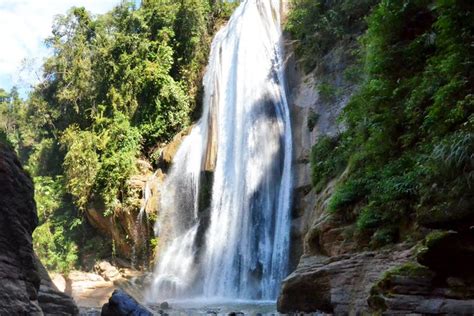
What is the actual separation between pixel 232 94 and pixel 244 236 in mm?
7872

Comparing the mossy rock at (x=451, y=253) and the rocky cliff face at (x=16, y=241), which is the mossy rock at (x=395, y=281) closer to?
the mossy rock at (x=451, y=253)

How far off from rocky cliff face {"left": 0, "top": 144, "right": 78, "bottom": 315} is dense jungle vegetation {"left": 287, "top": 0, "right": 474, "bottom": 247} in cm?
538

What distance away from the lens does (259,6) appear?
2567 centimetres

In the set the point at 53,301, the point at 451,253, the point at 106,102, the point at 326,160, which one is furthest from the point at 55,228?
the point at 451,253

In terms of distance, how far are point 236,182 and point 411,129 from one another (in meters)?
12.2

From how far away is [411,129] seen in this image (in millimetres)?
9320

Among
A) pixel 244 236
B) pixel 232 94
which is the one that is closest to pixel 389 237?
pixel 244 236

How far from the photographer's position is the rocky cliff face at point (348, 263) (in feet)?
17.6

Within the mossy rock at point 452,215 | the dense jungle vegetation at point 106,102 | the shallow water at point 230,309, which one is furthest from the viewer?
the dense jungle vegetation at point 106,102

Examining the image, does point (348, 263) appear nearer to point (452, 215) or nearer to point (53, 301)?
point (452, 215)

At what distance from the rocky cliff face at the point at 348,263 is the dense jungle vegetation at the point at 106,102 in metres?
9.84

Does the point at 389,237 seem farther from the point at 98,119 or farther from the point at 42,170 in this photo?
the point at 42,170

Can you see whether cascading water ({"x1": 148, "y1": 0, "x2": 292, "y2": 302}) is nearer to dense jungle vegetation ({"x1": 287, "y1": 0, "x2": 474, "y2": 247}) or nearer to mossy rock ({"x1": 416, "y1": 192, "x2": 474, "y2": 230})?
dense jungle vegetation ({"x1": 287, "y1": 0, "x2": 474, "y2": 247})

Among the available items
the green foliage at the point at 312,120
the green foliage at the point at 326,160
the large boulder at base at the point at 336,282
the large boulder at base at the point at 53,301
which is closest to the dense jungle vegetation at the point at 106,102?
the green foliage at the point at 312,120
